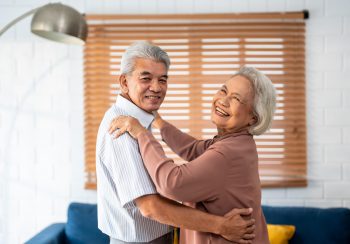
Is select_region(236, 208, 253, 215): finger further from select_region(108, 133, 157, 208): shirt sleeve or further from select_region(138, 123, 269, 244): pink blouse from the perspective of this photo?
select_region(108, 133, 157, 208): shirt sleeve

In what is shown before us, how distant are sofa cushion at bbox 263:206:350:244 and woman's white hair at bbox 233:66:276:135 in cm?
150

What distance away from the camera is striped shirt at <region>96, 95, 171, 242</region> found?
148 centimetres

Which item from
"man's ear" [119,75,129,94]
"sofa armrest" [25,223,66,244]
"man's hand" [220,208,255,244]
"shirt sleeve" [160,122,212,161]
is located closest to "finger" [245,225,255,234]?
"man's hand" [220,208,255,244]

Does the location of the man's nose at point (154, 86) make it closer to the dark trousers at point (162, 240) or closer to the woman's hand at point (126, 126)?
the woman's hand at point (126, 126)

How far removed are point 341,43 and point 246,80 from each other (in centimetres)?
186

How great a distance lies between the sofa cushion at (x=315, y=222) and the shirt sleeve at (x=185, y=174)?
1.63m

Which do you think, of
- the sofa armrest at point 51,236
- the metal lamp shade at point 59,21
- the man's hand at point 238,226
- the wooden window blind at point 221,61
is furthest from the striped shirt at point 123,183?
the wooden window blind at point 221,61

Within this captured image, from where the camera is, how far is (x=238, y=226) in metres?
1.48

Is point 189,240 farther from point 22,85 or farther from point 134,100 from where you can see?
point 22,85

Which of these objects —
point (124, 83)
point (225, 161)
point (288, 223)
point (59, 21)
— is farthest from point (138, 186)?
point (288, 223)

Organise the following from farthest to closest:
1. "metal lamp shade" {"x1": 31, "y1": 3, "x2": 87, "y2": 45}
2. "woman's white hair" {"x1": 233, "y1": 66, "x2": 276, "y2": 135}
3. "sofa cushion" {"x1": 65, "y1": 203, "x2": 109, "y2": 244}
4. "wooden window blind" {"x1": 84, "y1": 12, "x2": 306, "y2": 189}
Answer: "wooden window blind" {"x1": 84, "y1": 12, "x2": 306, "y2": 189} < "sofa cushion" {"x1": 65, "y1": 203, "x2": 109, "y2": 244} < "metal lamp shade" {"x1": 31, "y1": 3, "x2": 87, "y2": 45} < "woman's white hair" {"x1": 233, "y1": 66, "x2": 276, "y2": 135}

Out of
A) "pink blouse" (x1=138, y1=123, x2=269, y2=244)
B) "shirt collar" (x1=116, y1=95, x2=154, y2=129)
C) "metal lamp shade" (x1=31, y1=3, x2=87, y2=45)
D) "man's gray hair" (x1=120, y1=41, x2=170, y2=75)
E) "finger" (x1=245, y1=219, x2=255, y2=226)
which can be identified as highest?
"metal lamp shade" (x1=31, y1=3, x2=87, y2=45)

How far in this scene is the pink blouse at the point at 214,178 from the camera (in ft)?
4.59

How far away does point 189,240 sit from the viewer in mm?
1593
